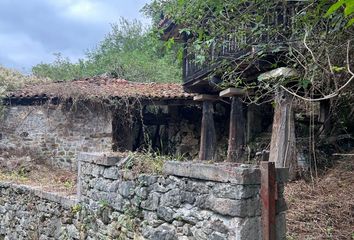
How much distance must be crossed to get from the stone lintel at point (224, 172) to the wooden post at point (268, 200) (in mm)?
51

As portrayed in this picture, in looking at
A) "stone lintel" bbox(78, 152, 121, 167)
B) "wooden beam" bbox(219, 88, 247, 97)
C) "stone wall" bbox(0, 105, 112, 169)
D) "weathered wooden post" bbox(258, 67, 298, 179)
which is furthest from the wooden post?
"stone wall" bbox(0, 105, 112, 169)

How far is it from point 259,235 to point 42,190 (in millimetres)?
4051

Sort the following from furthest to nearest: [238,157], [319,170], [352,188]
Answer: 1. [238,157]
2. [319,170]
3. [352,188]

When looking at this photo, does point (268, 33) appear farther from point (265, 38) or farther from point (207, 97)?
point (207, 97)

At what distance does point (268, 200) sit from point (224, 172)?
14.7 inches

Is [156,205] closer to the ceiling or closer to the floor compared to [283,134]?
closer to the floor

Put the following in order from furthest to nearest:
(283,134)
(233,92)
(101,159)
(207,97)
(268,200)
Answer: (207,97), (233,92), (283,134), (101,159), (268,200)

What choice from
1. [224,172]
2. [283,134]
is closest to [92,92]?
[283,134]

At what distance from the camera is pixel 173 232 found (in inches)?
135

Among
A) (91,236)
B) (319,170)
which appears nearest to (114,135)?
(319,170)

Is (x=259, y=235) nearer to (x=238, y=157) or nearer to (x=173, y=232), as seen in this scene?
(x=173, y=232)

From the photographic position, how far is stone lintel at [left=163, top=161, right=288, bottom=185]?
286cm

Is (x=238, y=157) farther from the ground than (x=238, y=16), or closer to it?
closer to it

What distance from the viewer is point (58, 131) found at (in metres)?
10.5
